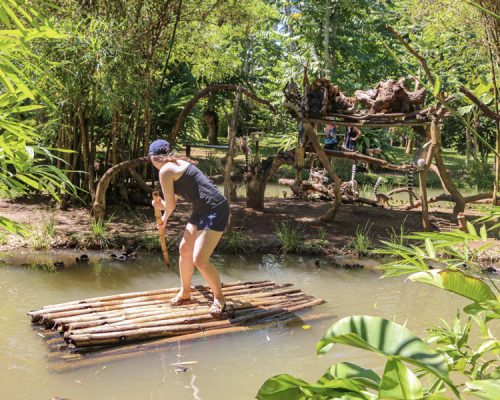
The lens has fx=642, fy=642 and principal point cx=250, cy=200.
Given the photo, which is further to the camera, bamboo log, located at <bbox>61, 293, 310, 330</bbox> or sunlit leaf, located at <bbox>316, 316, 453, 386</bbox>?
bamboo log, located at <bbox>61, 293, 310, 330</bbox>

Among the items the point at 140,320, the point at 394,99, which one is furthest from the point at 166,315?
the point at 394,99

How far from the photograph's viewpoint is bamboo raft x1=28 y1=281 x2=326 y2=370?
4965 millimetres

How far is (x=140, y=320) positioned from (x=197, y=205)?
42.3 inches

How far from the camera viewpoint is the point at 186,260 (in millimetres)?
5711

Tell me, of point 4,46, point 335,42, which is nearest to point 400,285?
point 4,46

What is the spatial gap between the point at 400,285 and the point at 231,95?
1196cm

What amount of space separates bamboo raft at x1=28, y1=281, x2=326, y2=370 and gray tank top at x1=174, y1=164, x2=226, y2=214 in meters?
0.92

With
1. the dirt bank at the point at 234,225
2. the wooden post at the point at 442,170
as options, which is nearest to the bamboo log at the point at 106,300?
the dirt bank at the point at 234,225

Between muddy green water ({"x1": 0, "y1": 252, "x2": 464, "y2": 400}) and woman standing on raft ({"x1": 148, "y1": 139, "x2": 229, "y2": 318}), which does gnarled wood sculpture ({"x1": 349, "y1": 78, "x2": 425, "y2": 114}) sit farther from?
woman standing on raft ({"x1": 148, "y1": 139, "x2": 229, "y2": 318})

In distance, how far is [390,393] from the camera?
3.97 feet

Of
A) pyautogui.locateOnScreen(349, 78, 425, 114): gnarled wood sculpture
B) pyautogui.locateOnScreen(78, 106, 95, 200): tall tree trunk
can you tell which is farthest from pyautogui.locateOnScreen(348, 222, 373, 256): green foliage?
pyautogui.locateOnScreen(78, 106, 95, 200): tall tree trunk

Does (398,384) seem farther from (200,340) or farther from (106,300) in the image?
(106,300)

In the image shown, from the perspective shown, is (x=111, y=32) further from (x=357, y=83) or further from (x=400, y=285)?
(x=357, y=83)

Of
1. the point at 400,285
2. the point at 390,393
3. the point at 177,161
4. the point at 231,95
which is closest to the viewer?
the point at 390,393
